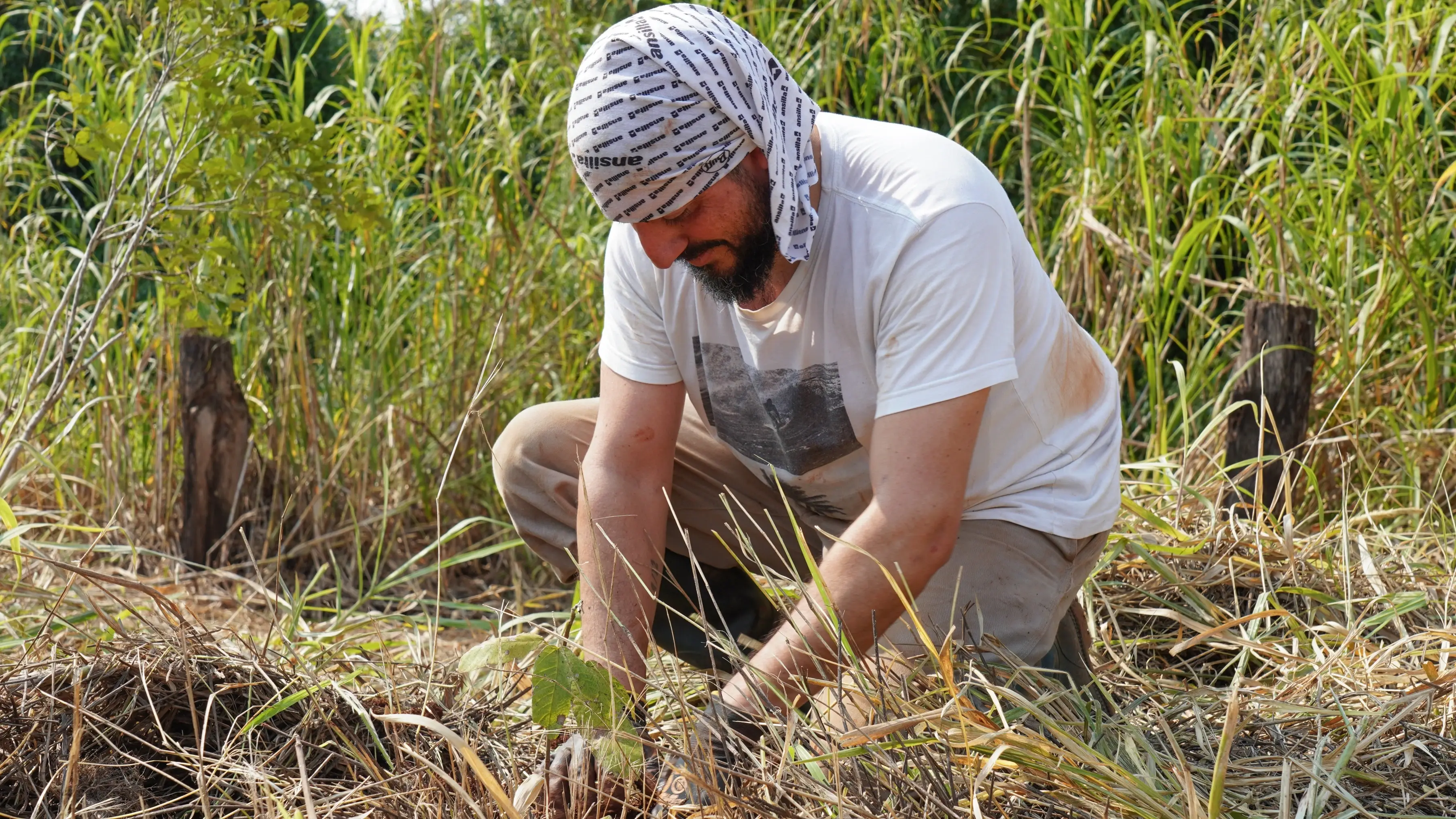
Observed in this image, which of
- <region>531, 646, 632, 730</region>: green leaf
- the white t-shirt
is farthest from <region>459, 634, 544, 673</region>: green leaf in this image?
the white t-shirt

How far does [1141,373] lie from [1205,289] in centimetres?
63

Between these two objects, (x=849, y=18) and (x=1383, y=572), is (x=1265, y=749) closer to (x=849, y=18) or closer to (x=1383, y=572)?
(x=1383, y=572)

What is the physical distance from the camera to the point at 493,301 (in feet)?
11.6

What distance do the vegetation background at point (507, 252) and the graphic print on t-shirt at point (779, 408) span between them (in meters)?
0.80

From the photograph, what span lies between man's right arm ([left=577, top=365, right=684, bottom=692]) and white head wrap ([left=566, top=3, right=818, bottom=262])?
40 cm

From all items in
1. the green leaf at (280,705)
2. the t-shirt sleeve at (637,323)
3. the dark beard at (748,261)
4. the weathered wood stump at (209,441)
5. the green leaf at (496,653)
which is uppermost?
the dark beard at (748,261)

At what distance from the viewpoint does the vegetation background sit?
107 inches

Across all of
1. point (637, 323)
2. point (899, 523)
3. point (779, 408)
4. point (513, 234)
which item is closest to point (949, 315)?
point (899, 523)

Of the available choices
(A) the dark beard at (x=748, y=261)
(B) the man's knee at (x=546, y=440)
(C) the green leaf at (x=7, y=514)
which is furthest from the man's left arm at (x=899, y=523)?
(C) the green leaf at (x=7, y=514)

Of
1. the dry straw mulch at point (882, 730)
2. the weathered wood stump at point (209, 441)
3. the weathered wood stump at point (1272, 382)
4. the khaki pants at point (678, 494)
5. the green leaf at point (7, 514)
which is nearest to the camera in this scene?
the dry straw mulch at point (882, 730)

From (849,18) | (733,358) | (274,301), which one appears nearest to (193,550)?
(274,301)

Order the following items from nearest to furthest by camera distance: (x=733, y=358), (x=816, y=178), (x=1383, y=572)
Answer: (x=816, y=178) < (x=733, y=358) < (x=1383, y=572)

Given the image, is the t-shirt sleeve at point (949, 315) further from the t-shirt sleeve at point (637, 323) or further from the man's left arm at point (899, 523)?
the t-shirt sleeve at point (637, 323)

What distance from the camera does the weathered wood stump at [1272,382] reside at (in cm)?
282
